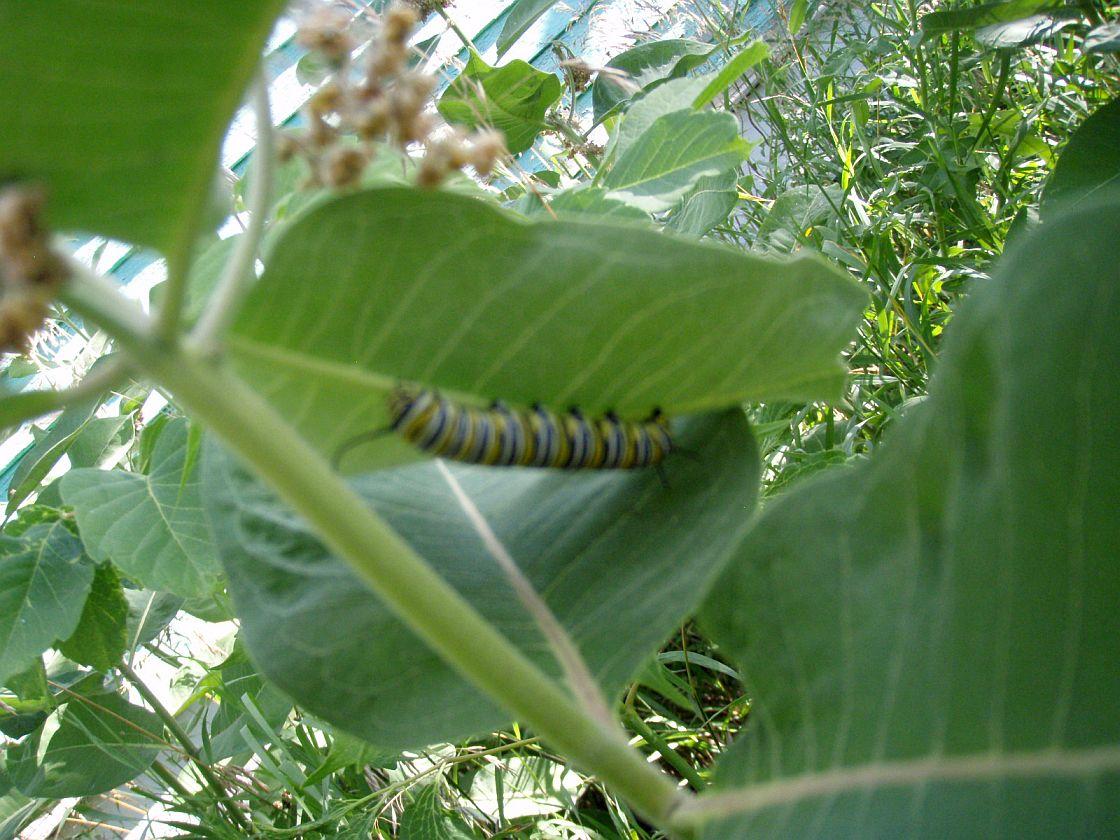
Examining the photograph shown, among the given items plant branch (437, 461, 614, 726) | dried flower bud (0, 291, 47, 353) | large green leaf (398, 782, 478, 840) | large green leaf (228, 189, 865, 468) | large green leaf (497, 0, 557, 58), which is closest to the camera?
dried flower bud (0, 291, 47, 353)

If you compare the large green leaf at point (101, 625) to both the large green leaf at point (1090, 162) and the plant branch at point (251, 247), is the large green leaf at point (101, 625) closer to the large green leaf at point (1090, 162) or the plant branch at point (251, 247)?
the plant branch at point (251, 247)

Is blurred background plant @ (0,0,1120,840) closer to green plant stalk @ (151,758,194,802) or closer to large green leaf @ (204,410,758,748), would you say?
green plant stalk @ (151,758,194,802)

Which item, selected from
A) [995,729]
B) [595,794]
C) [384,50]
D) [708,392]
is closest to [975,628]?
[995,729]

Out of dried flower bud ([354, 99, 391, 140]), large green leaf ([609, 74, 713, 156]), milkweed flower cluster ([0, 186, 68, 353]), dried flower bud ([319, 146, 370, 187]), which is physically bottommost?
large green leaf ([609, 74, 713, 156])

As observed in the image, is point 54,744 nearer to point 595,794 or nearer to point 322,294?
point 595,794

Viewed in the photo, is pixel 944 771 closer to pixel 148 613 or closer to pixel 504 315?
pixel 504 315

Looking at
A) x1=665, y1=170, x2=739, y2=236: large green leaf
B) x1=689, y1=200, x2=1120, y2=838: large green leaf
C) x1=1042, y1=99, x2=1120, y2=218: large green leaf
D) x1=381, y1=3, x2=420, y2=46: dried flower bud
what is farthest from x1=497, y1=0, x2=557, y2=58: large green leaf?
x1=689, y1=200, x2=1120, y2=838: large green leaf

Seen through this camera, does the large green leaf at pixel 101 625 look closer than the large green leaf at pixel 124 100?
No

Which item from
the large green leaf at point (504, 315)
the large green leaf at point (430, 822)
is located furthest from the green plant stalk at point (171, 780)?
the large green leaf at point (504, 315)
